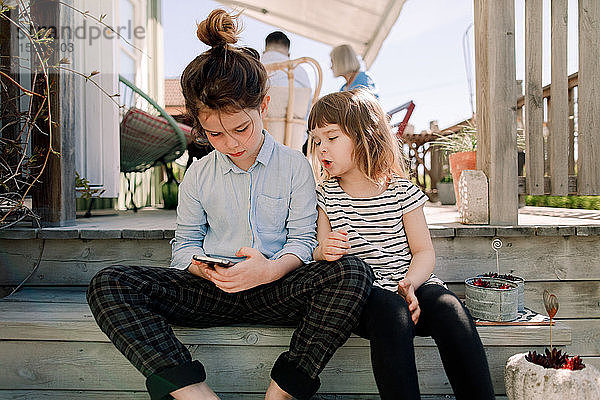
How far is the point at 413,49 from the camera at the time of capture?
23.8 meters

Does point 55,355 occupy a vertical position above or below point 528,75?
below

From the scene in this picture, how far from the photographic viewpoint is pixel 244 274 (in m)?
1.26

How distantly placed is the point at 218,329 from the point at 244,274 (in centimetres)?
27

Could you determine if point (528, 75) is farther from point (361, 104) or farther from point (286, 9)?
point (286, 9)

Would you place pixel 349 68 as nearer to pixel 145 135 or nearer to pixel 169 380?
pixel 145 135

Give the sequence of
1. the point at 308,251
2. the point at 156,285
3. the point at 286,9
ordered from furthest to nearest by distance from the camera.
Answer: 1. the point at 286,9
2. the point at 308,251
3. the point at 156,285

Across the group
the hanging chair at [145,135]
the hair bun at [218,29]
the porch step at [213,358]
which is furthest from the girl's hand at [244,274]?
the hanging chair at [145,135]

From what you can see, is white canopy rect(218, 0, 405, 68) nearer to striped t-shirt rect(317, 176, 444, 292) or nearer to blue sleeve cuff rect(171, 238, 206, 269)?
striped t-shirt rect(317, 176, 444, 292)

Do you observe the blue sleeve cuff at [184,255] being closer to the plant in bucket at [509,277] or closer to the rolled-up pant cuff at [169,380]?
the rolled-up pant cuff at [169,380]

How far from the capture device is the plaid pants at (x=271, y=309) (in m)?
1.18

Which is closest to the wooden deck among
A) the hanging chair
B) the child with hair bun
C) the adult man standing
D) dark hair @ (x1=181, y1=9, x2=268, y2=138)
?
the child with hair bun

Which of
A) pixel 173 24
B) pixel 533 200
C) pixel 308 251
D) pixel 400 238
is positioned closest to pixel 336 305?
pixel 308 251

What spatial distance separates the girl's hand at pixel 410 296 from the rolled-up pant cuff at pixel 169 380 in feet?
1.81

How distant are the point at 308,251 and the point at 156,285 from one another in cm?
43
